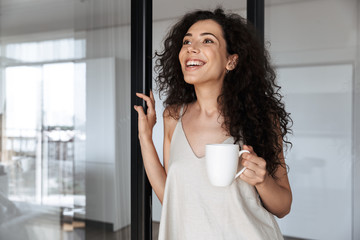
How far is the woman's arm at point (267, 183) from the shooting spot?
926 mm

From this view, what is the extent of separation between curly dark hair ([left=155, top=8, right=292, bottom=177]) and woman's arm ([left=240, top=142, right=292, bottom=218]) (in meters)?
0.06

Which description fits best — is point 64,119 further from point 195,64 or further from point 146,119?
point 195,64

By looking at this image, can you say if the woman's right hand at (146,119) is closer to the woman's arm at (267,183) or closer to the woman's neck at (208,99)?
the woman's neck at (208,99)

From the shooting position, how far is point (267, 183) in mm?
1047

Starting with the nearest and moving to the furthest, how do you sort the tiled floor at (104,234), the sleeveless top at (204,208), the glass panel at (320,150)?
the sleeveless top at (204,208) → the tiled floor at (104,234) → the glass panel at (320,150)

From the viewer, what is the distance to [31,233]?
1174mm

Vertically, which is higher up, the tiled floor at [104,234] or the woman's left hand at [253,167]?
the woman's left hand at [253,167]

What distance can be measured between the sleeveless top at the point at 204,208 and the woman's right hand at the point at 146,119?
166mm

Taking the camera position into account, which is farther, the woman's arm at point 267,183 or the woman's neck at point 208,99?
the woman's neck at point 208,99

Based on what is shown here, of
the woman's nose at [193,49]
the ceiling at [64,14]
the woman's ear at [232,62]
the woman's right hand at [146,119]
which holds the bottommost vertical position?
the woman's right hand at [146,119]

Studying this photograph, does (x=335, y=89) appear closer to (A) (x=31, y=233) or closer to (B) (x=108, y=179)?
(B) (x=108, y=179)

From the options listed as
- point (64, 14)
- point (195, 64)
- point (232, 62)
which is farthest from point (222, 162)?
point (64, 14)

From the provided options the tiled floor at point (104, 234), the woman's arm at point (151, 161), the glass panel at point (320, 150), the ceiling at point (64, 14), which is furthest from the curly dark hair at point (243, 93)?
the glass panel at point (320, 150)

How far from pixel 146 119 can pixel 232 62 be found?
1.28 ft
